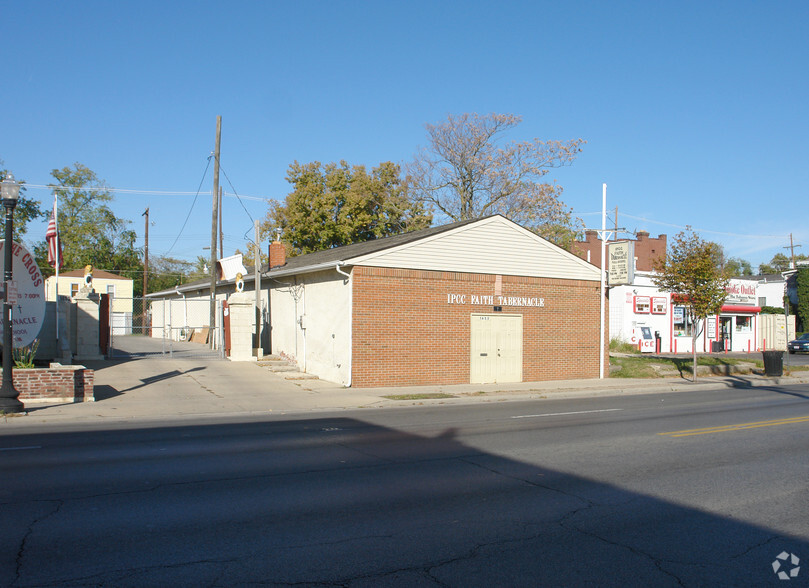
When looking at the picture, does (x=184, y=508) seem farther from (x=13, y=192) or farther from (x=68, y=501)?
(x=13, y=192)

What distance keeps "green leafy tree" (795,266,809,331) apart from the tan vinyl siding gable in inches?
1567

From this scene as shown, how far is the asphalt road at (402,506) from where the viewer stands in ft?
17.0

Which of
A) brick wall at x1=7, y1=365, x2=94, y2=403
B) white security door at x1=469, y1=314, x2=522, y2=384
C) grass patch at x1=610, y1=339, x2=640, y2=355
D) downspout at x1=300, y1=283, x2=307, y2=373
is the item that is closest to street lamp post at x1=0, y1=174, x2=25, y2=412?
brick wall at x1=7, y1=365, x2=94, y2=403

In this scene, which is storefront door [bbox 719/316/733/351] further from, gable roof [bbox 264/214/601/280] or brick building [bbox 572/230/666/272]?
gable roof [bbox 264/214/601/280]

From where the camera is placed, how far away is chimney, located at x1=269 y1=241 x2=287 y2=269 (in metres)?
27.5

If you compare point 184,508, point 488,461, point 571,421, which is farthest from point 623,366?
point 184,508

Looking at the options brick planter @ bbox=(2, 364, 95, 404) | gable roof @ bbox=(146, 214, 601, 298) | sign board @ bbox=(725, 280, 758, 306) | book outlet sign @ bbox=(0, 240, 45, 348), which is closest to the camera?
brick planter @ bbox=(2, 364, 95, 404)

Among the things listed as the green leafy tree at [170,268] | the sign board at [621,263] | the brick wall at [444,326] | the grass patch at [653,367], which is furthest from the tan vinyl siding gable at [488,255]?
the green leafy tree at [170,268]

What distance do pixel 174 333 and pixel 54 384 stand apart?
1037 inches

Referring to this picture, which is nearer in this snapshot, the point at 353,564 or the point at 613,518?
the point at 353,564

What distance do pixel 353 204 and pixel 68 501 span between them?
39.0 meters

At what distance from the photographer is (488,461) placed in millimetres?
9344

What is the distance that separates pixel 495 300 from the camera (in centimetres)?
2227

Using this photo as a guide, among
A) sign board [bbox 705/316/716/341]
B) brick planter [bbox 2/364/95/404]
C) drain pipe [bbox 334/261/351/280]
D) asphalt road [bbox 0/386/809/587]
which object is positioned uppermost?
drain pipe [bbox 334/261/351/280]
